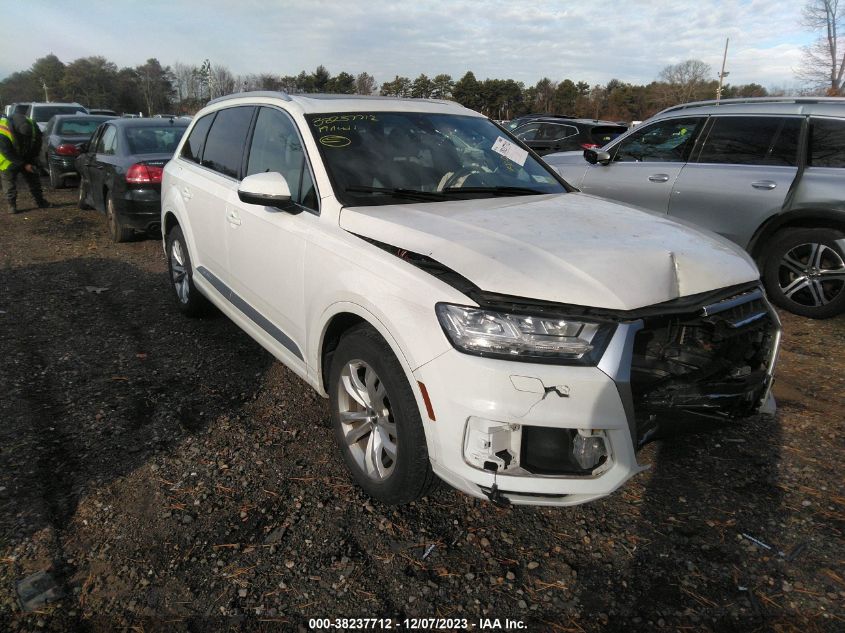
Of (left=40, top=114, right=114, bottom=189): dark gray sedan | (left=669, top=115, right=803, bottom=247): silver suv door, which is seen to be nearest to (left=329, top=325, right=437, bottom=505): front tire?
(left=669, top=115, right=803, bottom=247): silver suv door

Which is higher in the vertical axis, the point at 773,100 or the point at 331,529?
the point at 773,100

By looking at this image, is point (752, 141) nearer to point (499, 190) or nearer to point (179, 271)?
point (499, 190)

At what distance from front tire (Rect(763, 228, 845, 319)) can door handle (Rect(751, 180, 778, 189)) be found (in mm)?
437

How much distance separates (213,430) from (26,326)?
2784 mm

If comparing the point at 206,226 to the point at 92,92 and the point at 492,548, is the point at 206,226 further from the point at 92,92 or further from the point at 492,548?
the point at 92,92

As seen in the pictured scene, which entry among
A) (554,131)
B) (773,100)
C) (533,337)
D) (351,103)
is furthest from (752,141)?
(554,131)

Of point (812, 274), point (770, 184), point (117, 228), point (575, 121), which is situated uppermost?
point (575, 121)

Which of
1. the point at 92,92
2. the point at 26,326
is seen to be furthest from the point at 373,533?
the point at 92,92

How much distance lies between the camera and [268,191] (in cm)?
298

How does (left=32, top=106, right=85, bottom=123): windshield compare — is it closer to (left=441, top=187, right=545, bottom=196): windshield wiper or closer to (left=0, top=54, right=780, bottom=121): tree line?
(left=441, top=187, right=545, bottom=196): windshield wiper

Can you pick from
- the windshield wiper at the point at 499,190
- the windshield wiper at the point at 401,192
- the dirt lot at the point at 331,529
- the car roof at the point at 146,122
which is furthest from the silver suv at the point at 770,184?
the car roof at the point at 146,122

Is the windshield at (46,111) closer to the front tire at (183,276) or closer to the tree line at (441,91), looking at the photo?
the front tire at (183,276)

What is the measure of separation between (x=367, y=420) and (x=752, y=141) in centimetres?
490

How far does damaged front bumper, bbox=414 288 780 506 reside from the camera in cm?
205
